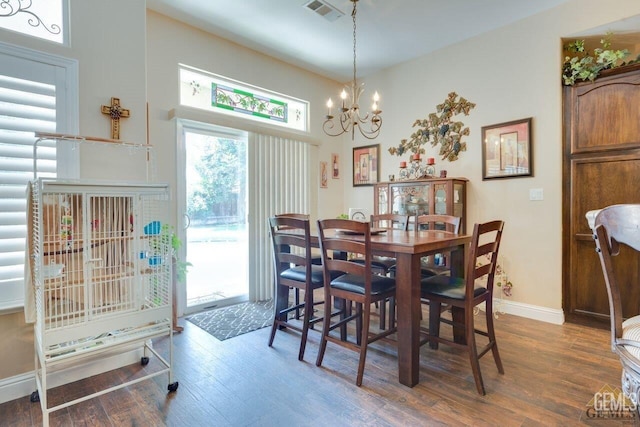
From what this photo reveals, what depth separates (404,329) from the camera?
2.01 metres

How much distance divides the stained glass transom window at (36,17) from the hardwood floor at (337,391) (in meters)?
2.26

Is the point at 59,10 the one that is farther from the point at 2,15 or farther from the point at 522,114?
the point at 522,114

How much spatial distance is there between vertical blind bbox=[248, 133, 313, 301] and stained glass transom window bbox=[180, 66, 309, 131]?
12.7 inches

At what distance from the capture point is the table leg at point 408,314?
198 cm

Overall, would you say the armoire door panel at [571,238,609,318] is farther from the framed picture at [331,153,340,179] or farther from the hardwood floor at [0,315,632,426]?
the framed picture at [331,153,340,179]

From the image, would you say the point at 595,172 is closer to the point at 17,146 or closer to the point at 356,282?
the point at 356,282

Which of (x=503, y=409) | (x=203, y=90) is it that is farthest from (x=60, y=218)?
(x=503, y=409)

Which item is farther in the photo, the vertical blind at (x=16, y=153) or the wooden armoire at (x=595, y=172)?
the wooden armoire at (x=595, y=172)

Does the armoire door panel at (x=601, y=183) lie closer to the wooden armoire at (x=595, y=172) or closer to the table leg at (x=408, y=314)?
the wooden armoire at (x=595, y=172)

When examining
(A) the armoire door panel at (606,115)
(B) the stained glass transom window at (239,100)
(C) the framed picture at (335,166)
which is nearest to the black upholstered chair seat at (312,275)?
(B) the stained glass transom window at (239,100)

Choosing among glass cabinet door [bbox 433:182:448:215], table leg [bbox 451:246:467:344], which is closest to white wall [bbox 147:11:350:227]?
glass cabinet door [bbox 433:182:448:215]

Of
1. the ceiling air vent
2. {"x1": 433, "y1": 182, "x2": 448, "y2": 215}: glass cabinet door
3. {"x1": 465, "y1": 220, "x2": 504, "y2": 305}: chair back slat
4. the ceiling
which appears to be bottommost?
{"x1": 465, "y1": 220, "x2": 504, "y2": 305}: chair back slat

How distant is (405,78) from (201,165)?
2.85 metres

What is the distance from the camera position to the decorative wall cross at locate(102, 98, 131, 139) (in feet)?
7.43
